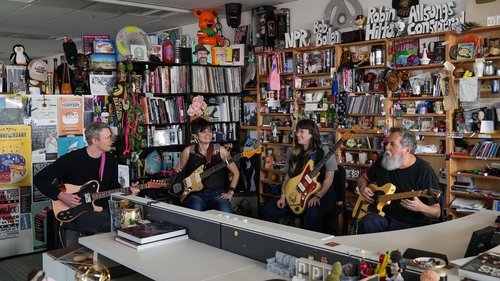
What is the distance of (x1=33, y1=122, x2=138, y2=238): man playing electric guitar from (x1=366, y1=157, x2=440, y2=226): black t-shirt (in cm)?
194

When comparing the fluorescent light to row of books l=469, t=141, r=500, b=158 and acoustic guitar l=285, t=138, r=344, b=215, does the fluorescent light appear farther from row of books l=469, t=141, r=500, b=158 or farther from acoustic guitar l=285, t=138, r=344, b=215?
row of books l=469, t=141, r=500, b=158

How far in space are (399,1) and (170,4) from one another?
3009 mm

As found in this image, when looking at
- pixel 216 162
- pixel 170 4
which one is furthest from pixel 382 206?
pixel 170 4

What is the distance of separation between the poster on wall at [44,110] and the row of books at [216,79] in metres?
1.71

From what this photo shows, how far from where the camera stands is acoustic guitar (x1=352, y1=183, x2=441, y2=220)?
351 centimetres

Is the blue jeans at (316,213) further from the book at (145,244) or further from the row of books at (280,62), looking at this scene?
the row of books at (280,62)

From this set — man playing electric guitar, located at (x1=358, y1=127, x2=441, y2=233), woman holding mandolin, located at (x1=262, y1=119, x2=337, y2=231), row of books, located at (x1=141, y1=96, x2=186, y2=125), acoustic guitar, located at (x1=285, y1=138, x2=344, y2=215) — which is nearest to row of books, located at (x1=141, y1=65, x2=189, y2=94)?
row of books, located at (x1=141, y1=96, x2=186, y2=125)

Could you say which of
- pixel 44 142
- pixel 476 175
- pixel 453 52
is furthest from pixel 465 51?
pixel 44 142

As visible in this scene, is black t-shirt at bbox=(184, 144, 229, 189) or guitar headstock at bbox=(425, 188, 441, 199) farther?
black t-shirt at bbox=(184, 144, 229, 189)

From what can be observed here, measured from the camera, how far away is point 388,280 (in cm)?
163

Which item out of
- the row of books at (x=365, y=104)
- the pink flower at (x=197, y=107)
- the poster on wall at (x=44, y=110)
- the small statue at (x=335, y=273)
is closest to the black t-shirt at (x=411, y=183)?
the row of books at (x=365, y=104)

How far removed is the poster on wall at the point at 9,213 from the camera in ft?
16.0

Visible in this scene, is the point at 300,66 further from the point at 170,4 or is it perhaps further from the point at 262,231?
the point at 262,231

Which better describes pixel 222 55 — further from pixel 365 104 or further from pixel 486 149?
pixel 486 149
